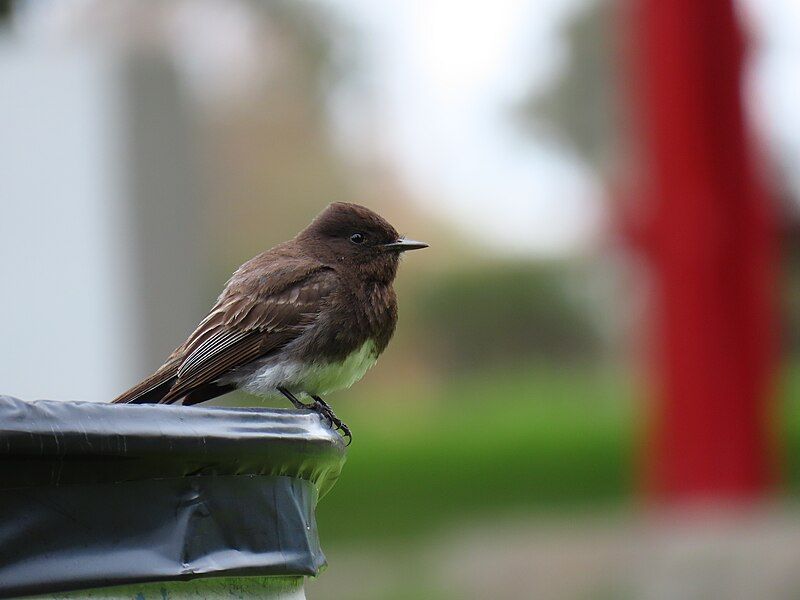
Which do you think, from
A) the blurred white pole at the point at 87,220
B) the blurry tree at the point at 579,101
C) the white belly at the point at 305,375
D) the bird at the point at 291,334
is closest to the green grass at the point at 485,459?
the blurry tree at the point at 579,101

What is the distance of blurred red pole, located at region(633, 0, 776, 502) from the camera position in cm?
852

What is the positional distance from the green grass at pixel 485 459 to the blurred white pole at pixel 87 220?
16.4ft

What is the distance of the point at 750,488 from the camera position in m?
8.73

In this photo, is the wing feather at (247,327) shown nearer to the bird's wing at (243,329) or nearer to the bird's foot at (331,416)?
the bird's wing at (243,329)

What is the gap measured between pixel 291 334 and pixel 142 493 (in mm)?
2079

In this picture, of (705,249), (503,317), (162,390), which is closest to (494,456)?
(503,317)

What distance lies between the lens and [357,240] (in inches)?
170

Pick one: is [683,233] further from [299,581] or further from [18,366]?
[299,581]

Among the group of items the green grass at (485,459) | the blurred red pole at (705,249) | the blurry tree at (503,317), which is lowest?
the green grass at (485,459)

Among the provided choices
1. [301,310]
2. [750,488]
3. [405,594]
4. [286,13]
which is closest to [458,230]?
[286,13]

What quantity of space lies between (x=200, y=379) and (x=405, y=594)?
21.5 ft

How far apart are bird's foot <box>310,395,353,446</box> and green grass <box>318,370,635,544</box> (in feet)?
31.1

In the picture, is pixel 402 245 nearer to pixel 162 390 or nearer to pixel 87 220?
pixel 162 390

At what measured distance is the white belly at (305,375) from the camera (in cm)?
394
